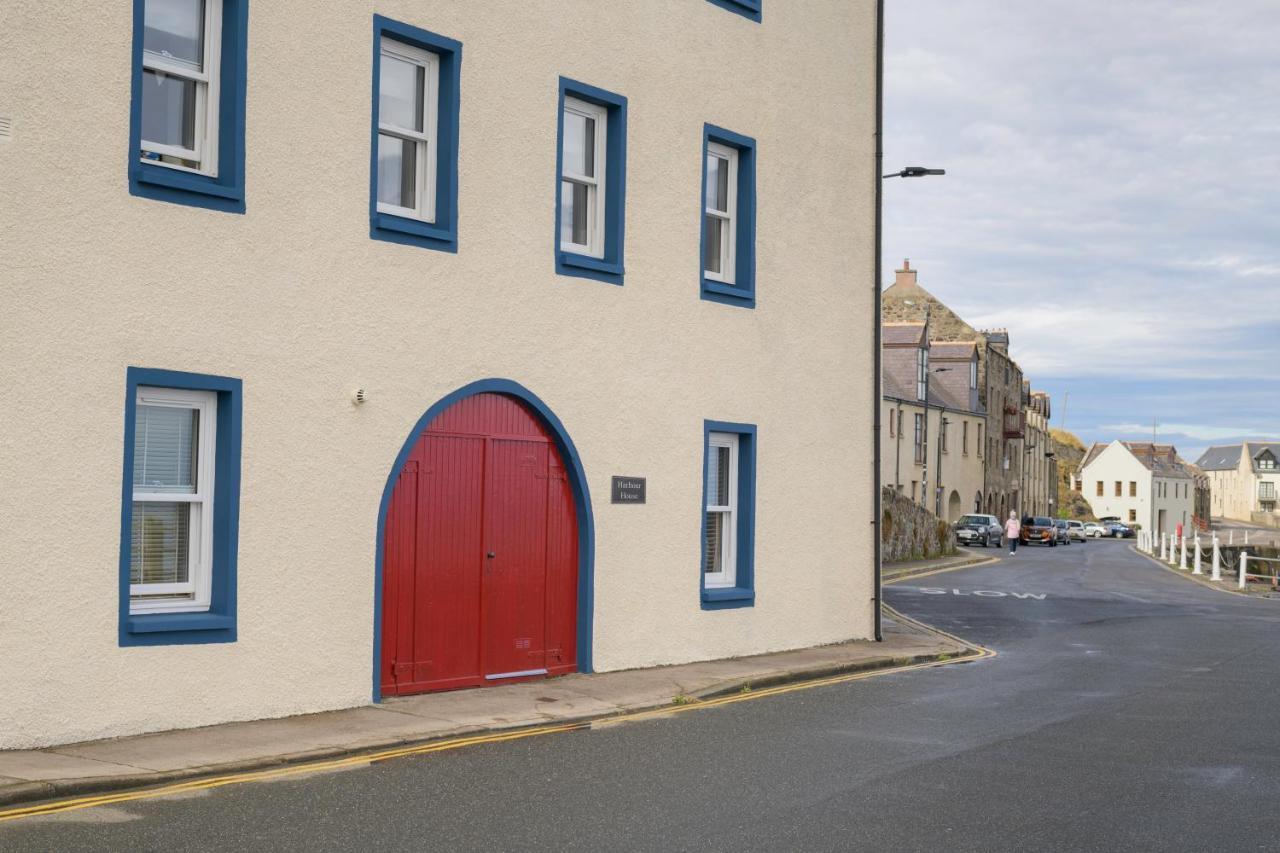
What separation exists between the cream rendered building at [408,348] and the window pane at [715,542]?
16 cm

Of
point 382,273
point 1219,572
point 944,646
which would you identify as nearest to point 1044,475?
point 1219,572

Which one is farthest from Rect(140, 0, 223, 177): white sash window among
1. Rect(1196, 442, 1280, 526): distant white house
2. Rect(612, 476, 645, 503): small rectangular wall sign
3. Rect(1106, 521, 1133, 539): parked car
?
Rect(1196, 442, 1280, 526): distant white house

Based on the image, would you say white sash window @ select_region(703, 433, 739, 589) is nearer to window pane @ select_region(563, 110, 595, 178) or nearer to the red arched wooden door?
the red arched wooden door

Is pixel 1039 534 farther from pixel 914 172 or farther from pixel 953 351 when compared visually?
pixel 914 172

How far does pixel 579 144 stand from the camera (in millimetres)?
14484

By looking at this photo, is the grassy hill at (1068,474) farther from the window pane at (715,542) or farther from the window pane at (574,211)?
the window pane at (574,211)

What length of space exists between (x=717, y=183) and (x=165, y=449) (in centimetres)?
803

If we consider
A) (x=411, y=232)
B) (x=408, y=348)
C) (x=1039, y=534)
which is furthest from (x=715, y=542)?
(x=1039, y=534)

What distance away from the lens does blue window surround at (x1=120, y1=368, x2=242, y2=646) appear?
1006 centimetres

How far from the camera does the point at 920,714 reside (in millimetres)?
12180

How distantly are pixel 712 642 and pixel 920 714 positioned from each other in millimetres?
3943

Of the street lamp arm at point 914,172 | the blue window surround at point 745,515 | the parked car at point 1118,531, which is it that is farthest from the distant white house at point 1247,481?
the blue window surround at point 745,515

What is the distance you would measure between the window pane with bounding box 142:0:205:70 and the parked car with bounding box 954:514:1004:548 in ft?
190

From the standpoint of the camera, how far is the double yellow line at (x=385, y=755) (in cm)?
790
